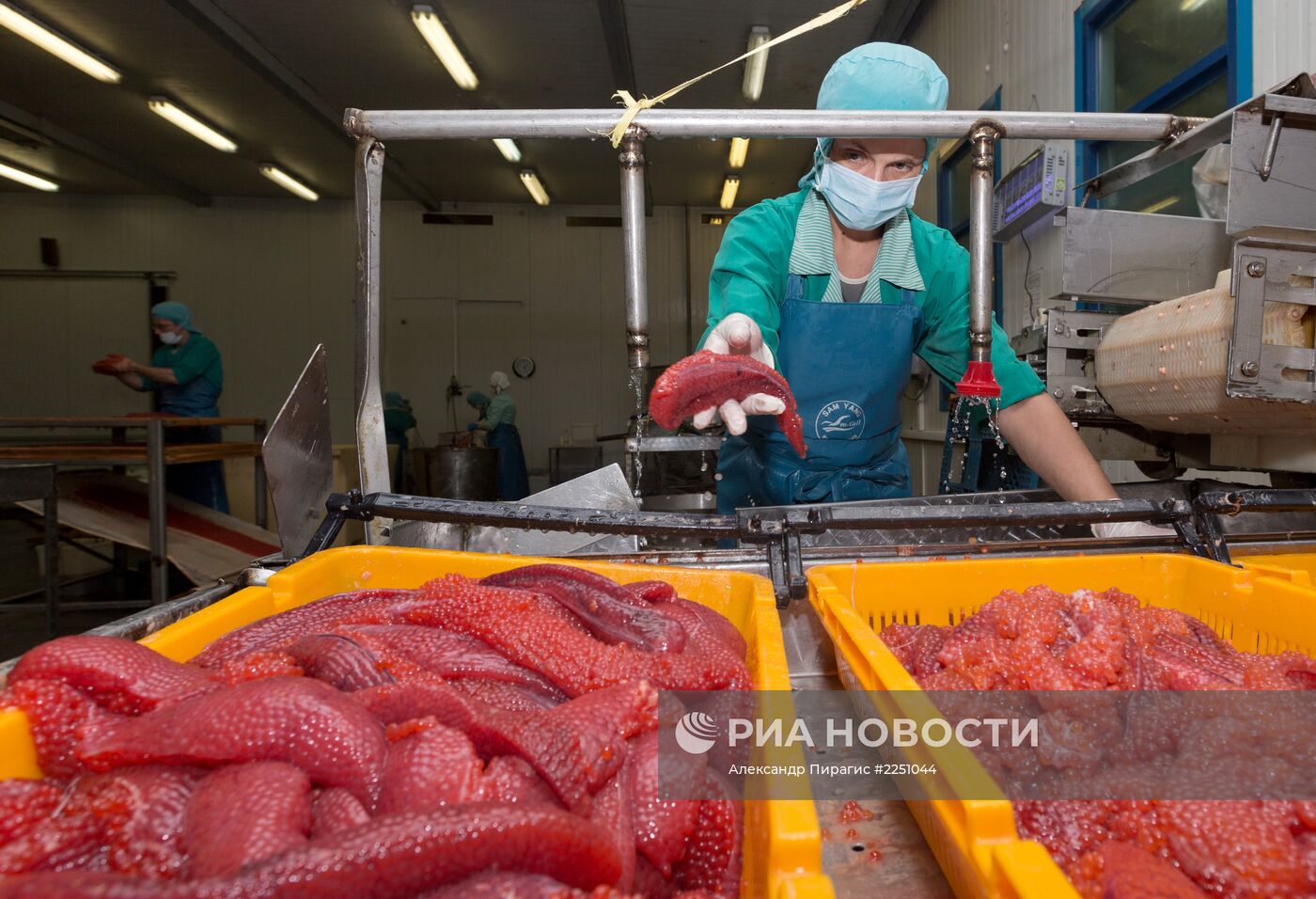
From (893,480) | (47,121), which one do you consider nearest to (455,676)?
(893,480)

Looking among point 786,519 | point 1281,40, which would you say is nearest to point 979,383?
point 786,519

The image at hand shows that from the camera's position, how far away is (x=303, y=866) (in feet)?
1.72

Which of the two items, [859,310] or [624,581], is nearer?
[624,581]

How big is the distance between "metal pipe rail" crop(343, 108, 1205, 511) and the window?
2.67 metres

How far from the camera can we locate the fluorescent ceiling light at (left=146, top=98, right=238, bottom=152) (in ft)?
28.2

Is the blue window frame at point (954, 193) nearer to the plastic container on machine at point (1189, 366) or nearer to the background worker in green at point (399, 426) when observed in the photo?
the plastic container on machine at point (1189, 366)

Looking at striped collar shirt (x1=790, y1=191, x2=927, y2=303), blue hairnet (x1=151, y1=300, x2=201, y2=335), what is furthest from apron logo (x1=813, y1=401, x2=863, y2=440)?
blue hairnet (x1=151, y1=300, x2=201, y2=335)

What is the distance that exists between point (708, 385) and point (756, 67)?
7554 millimetres

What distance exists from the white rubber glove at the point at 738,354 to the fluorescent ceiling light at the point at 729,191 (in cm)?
1025

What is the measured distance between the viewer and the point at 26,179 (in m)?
11.0

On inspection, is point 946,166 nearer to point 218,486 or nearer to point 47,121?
point 218,486

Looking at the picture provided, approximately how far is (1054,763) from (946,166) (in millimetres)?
7714

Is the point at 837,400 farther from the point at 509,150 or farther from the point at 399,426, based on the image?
the point at 399,426

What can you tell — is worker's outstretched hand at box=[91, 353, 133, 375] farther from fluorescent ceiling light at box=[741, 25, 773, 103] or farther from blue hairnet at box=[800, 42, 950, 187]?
fluorescent ceiling light at box=[741, 25, 773, 103]
